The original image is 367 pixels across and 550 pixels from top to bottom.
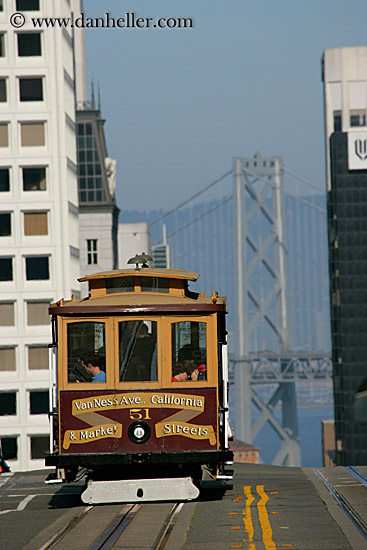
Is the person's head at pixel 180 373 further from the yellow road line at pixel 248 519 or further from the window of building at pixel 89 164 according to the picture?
the window of building at pixel 89 164

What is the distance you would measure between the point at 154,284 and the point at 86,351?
1.38 m

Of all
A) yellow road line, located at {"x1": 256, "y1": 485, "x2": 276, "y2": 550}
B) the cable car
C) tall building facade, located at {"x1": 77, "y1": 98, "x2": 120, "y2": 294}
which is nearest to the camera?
yellow road line, located at {"x1": 256, "y1": 485, "x2": 276, "y2": 550}

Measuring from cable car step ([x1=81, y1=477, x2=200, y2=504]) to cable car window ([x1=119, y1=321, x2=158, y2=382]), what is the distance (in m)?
1.39

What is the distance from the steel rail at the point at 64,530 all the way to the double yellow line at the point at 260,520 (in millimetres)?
2034

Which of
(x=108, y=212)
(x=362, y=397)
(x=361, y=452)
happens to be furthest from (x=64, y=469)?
(x=361, y=452)

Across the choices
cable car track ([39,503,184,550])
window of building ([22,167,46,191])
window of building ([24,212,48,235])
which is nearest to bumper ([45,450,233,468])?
cable car track ([39,503,184,550])

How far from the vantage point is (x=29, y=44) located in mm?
71688

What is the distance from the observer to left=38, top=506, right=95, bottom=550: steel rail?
12.0 m

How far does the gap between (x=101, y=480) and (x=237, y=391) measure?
16908 centimetres

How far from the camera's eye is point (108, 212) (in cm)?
9325

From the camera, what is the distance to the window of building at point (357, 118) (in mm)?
183625

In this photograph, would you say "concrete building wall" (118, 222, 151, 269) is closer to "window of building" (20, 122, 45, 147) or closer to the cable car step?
"window of building" (20, 122, 45, 147)

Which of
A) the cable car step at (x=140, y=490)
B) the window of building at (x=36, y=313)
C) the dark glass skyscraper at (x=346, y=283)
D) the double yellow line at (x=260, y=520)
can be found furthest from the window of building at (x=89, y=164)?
the cable car step at (x=140, y=490)

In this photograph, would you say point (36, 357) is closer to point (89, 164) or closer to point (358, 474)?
point (89, 164)
